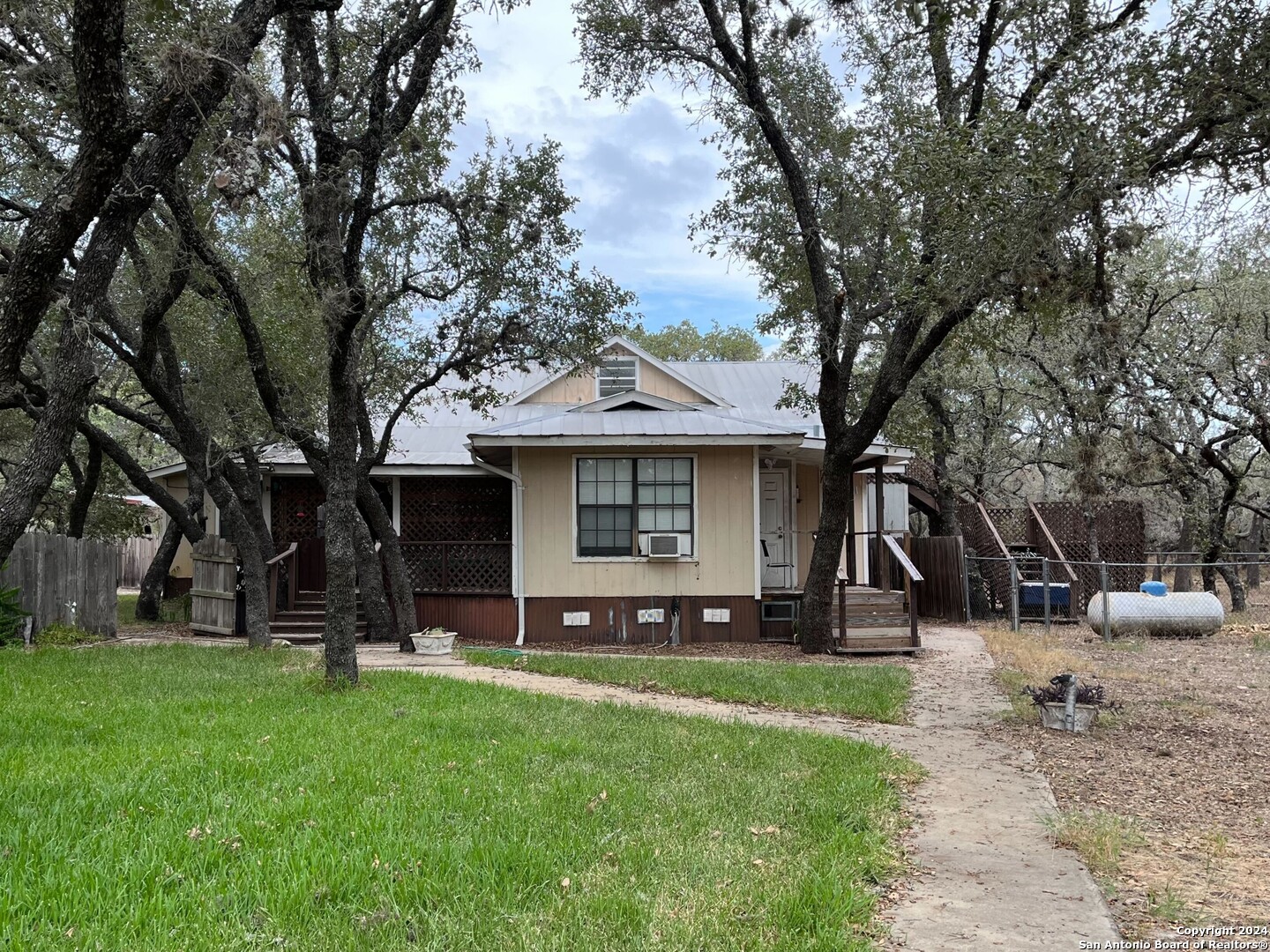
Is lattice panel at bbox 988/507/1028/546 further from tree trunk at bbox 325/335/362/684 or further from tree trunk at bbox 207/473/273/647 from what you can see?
tree trunk at bbox 325/335/362/684

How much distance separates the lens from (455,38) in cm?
1171

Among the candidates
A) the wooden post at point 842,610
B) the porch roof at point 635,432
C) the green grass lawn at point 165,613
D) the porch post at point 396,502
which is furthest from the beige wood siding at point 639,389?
the green grass lawn at point 165,613

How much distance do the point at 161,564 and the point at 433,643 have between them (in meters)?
10.2

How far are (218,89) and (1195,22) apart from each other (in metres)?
7.42

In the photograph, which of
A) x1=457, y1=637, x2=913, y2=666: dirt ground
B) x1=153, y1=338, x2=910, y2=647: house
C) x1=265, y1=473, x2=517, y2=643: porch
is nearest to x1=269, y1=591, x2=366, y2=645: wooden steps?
x1=265, y1=473, x2=517, y2=643: porch

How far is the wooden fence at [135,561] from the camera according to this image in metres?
33.5

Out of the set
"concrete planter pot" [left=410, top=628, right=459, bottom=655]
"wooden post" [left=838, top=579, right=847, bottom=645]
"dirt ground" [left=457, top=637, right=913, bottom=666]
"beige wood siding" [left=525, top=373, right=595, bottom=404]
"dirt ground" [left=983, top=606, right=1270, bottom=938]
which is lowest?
"dirt ground" [left=983, top=606, right=1270, bottom=938]

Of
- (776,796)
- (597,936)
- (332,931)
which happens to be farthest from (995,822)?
(332,931)

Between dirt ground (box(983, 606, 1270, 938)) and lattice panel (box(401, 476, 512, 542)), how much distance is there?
348 inches

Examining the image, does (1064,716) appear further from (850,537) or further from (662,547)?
(662,547)

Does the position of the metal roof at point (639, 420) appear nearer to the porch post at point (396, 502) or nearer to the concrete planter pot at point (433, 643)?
the porch post at point (396, 502)

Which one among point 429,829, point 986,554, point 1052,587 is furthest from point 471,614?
point 429,829

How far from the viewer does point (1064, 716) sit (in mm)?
8047

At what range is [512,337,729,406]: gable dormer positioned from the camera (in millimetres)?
19406
